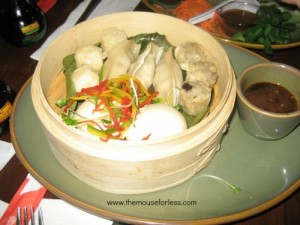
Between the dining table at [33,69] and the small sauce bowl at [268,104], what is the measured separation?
241 millimetres

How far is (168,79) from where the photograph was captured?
1161 mm

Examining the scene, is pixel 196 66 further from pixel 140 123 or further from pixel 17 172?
pixel 17 172

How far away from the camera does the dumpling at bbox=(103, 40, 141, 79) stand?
116cm

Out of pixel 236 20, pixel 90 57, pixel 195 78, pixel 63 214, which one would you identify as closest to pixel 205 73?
pixel 195 78

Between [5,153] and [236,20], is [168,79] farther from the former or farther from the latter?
[236,20]

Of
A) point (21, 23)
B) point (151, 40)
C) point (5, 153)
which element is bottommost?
point (5, 153)

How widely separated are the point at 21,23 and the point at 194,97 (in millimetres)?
1121

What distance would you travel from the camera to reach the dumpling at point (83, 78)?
1.10 m

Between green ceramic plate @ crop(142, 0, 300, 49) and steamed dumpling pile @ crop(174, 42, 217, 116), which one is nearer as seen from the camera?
steamed dumpling pile @ crop(174, 42, 217, 116)

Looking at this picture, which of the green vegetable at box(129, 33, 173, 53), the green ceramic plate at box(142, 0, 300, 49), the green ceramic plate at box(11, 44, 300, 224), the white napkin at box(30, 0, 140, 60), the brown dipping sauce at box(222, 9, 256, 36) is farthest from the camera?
the white napkin at box(30, 0, 140, 60)

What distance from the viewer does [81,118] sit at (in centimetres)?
97

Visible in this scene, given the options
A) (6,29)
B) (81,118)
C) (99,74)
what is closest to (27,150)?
(81,118)

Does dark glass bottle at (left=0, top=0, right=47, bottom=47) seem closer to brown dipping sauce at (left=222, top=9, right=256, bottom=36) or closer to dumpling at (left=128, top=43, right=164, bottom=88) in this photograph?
dumpling at (left=128, top=43, right=164, bottom=88)

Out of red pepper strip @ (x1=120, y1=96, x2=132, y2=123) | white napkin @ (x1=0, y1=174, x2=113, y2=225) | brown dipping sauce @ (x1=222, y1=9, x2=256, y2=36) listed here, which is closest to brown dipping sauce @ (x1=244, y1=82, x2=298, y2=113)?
red pepper strip @ (x1=120, y1=96, x2=132, y2=123)
